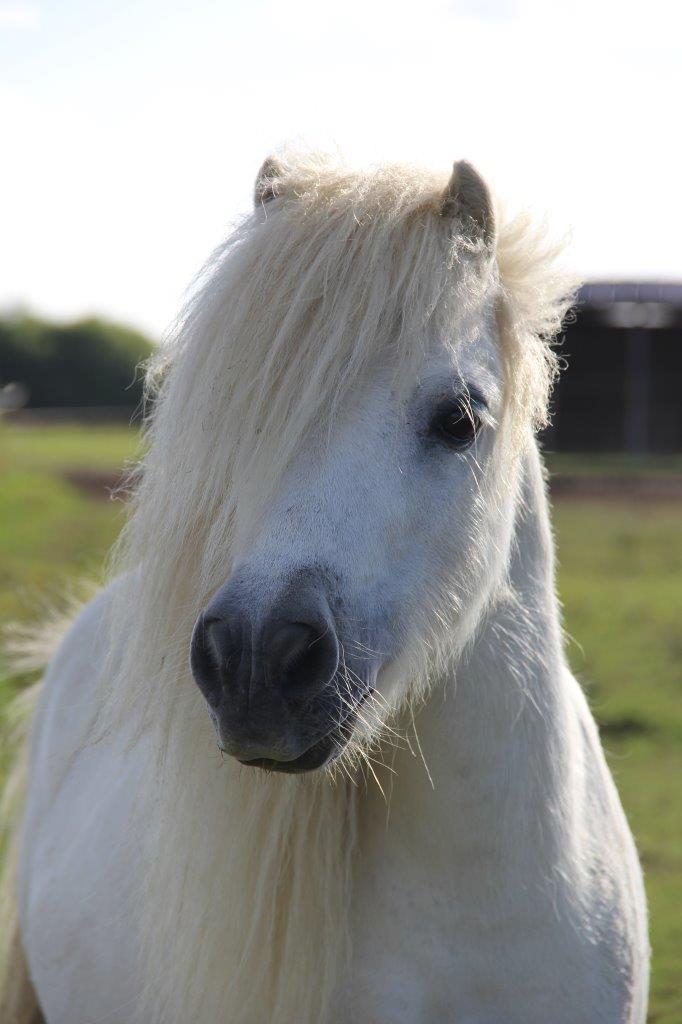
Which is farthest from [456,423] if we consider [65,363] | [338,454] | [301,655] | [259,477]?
[65,363]

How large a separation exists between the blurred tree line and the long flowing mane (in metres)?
36.1

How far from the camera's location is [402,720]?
5.94 feet

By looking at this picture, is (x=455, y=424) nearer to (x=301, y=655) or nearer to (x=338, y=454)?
(x=338, y=454)

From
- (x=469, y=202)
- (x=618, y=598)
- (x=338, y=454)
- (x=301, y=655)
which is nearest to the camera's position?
(x=301, y=655)

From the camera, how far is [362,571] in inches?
59.4

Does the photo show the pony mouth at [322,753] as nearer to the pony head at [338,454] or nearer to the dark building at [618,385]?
the pony head at [338,454]

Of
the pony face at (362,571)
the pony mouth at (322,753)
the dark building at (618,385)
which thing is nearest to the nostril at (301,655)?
the pony face at (362,571)

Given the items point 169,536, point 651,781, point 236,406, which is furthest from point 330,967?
point 651,781

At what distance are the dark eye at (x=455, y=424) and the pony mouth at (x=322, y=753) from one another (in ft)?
1.34

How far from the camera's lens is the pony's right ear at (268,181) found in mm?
1800

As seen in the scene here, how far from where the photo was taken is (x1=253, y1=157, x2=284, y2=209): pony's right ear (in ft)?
5.90

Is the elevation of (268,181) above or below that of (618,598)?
above

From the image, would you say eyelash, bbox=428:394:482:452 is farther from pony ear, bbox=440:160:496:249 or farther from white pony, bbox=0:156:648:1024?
pony ear, bbox=440:160:496:249

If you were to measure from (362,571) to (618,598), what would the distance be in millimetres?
7848
